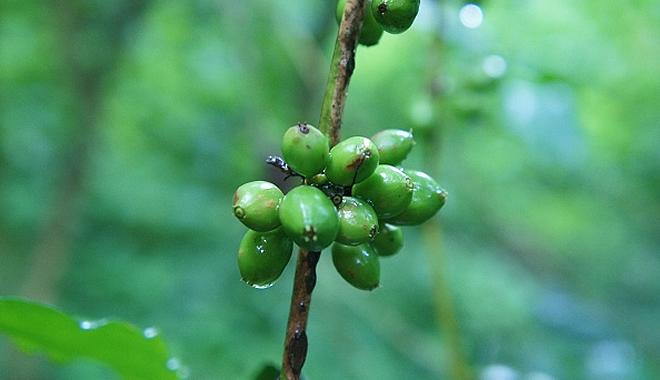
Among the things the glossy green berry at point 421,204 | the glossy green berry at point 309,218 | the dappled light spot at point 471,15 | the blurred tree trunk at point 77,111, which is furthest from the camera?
the blurred tree trunk at point 77,111

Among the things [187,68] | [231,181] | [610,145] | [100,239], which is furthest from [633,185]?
[100,239]

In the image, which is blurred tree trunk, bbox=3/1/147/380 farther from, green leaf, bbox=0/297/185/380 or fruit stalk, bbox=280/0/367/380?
fruit stalk, bbox=280/0/367/380

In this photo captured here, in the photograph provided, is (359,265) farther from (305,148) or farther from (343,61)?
(343,61)

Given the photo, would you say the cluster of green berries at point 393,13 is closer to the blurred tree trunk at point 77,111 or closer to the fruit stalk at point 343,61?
the fruit stalk at point 343,61

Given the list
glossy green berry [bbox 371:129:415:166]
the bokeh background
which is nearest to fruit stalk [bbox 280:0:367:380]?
glossy green berry [bbox 371:129:415:166]

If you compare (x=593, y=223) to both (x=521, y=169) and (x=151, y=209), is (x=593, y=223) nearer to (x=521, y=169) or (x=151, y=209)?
(x=521, y=169)

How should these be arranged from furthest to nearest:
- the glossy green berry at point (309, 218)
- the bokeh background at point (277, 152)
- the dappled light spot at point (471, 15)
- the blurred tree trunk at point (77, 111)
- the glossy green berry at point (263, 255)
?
the blurred tree trunk at point (77, 111) < the bokeh background at point (277, 152) < the dappled light spot at point (471, 15) < the glossy green berry at point (263, 255) < the glossy green berry at point (309, 218)

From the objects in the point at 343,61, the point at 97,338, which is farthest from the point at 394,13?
the point at 97,338

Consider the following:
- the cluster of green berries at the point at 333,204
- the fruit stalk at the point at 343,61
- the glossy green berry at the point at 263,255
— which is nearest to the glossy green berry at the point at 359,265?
the cluster of green berries at the point at 333,204
